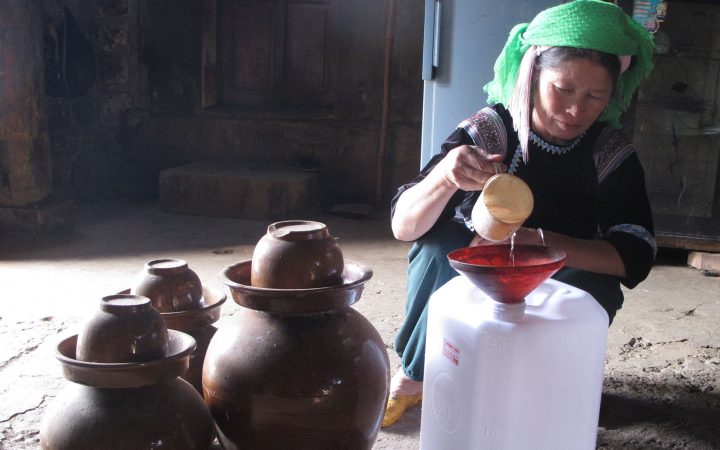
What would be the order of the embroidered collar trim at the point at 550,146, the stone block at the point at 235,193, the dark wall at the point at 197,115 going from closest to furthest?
the embroidered collar trim at the point at 550,146, the stone block at the point at 235,193, the dark wall at the point at 197,115

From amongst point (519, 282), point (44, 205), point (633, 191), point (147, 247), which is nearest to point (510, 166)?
point (633, 191)

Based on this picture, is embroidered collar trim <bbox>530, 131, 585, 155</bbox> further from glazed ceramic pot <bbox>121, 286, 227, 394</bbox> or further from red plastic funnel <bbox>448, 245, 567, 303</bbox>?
glazed ceramic pot <bbox>121, 286, 227, 394</bbox>

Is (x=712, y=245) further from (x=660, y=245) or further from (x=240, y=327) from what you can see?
(x=240, y=327)

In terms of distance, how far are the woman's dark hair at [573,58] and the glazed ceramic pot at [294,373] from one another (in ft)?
2.38

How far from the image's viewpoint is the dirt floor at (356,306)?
227 centimetres

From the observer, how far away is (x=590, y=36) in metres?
1.81

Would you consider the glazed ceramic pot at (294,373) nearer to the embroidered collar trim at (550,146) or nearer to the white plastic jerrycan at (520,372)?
the white plastic jerrycan at (520,372)

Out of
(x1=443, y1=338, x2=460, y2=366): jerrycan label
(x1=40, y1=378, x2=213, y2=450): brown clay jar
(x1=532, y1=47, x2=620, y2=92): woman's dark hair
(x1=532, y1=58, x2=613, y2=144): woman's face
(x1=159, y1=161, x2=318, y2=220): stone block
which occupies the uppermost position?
(x1=532, y1=47, x2=620, y2=92): woman's dark hair

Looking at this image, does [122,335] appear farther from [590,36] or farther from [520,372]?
[590,36]

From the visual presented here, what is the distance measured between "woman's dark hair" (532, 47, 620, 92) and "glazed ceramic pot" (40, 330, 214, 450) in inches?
42.3

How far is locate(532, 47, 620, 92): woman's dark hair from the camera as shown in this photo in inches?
72.2

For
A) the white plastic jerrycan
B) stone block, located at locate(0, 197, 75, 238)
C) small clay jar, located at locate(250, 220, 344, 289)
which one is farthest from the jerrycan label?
stone block, located at locate(0, 197, 75, 238)

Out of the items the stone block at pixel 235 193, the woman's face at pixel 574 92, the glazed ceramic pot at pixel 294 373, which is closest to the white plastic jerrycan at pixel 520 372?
the glazed ceramic pot at pixel 294 373

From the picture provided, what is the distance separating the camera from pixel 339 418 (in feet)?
5.05
